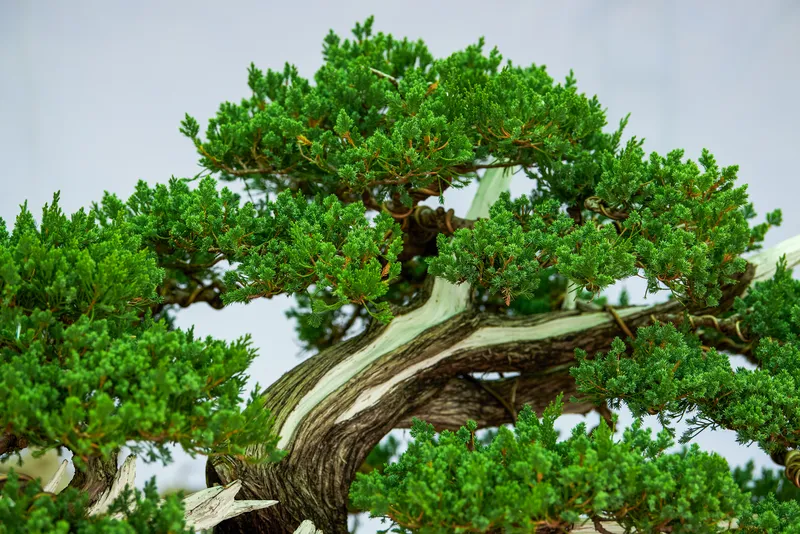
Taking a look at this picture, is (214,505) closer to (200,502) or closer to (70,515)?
(200,502)

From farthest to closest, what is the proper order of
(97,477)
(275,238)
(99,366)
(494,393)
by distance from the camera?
(494,393)
(275,238)
(97,477)
(99,366)

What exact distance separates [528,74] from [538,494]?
1.75m

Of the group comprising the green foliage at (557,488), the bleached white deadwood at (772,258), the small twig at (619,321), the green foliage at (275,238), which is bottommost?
the green foliage at (557,488)

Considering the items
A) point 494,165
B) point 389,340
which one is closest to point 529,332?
point 389,340

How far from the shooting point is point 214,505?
98.7 inches

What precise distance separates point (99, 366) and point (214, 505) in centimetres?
75

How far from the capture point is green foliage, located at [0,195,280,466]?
1886mm

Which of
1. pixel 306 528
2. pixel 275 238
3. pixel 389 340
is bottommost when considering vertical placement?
pixel 306 528

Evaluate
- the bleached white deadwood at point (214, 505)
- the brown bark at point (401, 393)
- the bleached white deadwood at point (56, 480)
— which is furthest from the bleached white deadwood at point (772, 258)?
the bleached white deadwood at point (56, 480)

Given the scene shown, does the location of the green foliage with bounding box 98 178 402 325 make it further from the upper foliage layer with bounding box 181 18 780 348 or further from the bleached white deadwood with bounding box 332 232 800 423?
the bleached white deadwood with bounding box 332 232 800 423

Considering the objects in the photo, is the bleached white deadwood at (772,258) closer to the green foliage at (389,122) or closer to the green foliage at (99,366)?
the green foliage at (389,122)

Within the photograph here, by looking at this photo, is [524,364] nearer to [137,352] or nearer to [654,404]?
[654,404]

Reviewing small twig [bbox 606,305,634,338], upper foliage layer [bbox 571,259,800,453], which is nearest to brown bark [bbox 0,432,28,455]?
upper foliage layer [bbox 571,259,800,453]

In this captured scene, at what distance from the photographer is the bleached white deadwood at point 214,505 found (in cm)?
246
